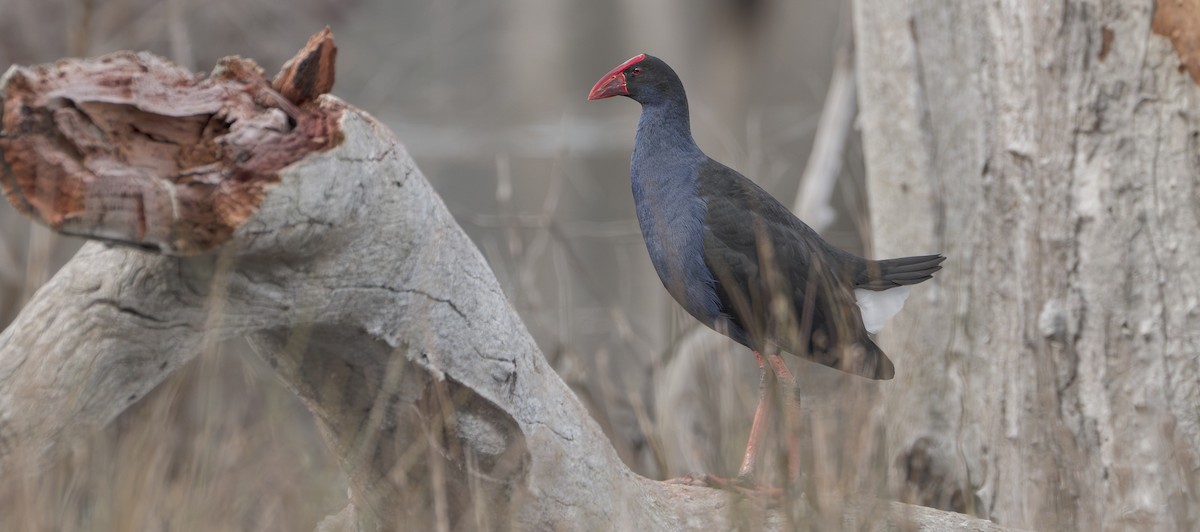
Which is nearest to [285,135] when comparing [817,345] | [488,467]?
[488,467]

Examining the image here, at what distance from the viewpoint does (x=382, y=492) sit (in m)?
2.19

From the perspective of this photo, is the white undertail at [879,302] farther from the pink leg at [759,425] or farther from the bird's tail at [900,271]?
the pink leg at [759,425]

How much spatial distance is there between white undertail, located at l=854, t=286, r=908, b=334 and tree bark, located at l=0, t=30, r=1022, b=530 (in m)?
0.88

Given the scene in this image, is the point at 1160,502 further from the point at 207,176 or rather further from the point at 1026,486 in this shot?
the point at 207,176

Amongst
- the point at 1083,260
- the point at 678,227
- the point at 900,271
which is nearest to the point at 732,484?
the point at 678,227

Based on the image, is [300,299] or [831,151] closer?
[300,299]

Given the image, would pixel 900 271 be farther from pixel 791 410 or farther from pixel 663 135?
pixel 663 135

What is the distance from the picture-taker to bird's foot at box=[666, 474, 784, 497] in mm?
2417

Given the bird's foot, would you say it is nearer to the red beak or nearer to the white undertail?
the white undertail

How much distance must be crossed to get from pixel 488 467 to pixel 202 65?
524 cm

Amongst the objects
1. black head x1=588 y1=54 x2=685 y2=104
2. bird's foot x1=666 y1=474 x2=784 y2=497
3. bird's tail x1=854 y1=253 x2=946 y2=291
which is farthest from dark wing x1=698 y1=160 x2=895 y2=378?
bird's foot x1=666 y1=474 x2=784 y2=497

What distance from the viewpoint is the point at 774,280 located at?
8.41ft

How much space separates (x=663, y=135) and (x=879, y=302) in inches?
30.4

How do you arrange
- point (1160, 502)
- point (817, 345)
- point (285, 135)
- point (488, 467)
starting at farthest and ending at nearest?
point (1160, 502), point (817, 345), point (488, 467), point (285, 135)
